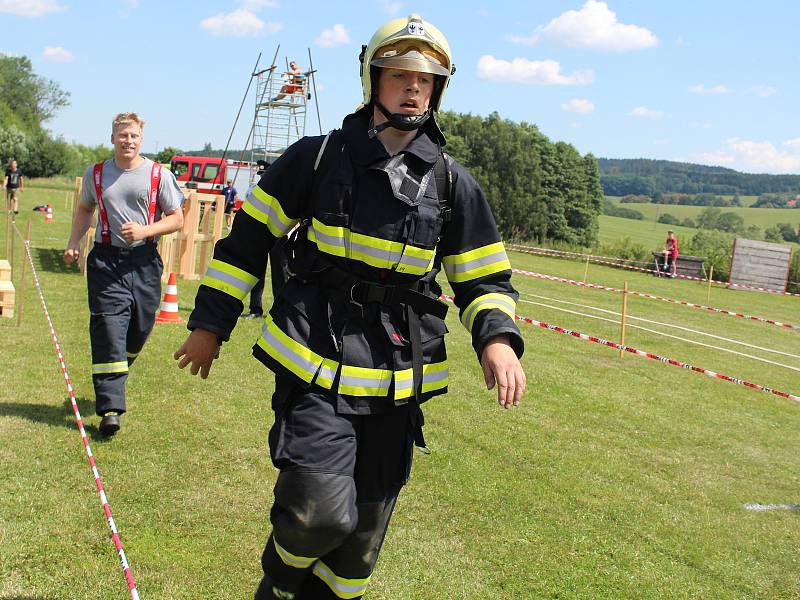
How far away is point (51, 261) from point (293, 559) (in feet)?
50.0

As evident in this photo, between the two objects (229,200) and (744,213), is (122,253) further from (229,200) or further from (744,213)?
(744,213)

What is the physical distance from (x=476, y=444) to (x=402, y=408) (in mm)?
3711

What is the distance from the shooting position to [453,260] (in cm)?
316

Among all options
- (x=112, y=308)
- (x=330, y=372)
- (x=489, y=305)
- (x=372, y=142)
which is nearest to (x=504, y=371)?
(x=489, y=305)

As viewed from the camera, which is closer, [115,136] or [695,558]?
[695,558]

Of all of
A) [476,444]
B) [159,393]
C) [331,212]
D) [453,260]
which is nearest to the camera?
[331,212]

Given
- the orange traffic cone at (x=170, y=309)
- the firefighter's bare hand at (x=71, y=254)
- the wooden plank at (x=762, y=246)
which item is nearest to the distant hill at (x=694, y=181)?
the wooden plank at (x=762, y=246)

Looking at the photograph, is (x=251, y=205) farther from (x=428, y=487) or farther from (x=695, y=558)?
(x=695, y=558)

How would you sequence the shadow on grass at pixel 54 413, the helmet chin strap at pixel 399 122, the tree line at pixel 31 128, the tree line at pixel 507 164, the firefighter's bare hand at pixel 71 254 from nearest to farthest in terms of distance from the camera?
1. the helmet chin strap at pixel 399 122
2. the shadow on grass at pixel 54 413
3. the firefighter's bare hand at pixel 71 254
4. the tree line at pixel 507 164
5. the tree line at pixel 31 128

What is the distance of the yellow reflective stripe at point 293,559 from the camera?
284cm

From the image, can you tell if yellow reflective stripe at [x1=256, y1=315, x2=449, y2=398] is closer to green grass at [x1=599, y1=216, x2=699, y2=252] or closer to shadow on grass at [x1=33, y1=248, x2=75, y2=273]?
shadow on grass at [x1=33, y1=248, x2=75, y2=273]

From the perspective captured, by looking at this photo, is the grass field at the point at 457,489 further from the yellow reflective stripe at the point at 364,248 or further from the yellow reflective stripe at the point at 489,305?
the yellow reflective stripe at the point at 364,248

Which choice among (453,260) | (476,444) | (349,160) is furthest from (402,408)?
(476,444)

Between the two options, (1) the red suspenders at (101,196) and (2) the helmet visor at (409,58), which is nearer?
(2) the helmet visor at (409,58)
